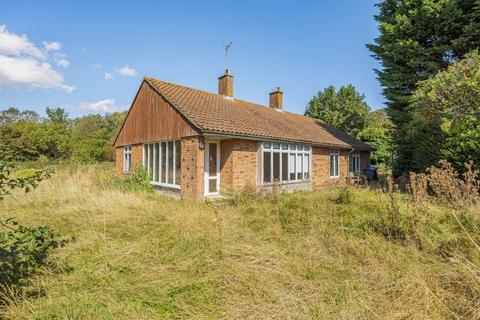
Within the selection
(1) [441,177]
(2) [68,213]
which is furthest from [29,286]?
(1) [441,177]

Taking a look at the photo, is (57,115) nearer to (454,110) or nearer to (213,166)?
(213,166)

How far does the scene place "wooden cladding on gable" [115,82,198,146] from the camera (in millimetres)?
11930

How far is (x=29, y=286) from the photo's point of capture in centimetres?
387

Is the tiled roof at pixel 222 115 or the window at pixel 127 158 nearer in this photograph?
the tiled roof at pixel 222 115

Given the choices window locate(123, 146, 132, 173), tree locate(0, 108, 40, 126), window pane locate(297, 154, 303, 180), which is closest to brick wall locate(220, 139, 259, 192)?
window pane locate(297, 154, 303, 180)

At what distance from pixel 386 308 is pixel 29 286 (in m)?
4.75

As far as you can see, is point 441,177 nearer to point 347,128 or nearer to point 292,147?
point 292,147

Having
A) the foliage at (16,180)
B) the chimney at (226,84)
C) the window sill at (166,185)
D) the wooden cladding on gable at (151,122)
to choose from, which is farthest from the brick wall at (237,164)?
the foliage at (16,180)

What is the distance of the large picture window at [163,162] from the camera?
12305mm

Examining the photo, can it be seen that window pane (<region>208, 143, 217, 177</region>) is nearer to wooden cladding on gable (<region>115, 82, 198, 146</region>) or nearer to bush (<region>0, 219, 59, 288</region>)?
wooden cladding on gable (<region>115, 82, 198, 146</region>)

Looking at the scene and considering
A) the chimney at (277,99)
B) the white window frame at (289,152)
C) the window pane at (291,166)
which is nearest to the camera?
the white window frame at (289,152)

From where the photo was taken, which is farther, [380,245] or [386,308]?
[380,245]

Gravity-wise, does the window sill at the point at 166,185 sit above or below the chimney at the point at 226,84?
below

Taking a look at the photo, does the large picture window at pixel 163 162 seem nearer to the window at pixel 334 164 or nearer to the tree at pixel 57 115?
the window at pixel 334 164
